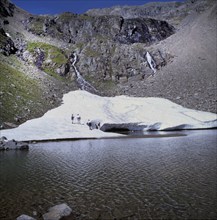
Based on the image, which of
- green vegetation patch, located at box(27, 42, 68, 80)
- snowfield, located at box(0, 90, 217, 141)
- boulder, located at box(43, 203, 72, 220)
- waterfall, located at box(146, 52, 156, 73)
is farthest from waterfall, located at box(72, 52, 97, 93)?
boulder, located at box(43, 203, 72, 220)

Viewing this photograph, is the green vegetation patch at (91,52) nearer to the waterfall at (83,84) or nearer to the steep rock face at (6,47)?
the waterfall at (83,84)

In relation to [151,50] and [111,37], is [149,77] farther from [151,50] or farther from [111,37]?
[111,37]

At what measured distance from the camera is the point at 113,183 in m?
19.2

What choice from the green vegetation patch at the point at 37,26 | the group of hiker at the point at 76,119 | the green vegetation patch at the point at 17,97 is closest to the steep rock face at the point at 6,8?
the green vegetation patch at the point at 37,26

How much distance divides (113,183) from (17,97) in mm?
43377

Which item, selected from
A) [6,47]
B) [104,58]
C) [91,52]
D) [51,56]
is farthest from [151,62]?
[6,47]

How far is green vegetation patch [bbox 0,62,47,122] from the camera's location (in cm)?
5094

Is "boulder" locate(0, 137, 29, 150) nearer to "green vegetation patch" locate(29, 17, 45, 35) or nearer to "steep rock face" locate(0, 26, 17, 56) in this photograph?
"steep rock face" locate(0, 26, 17, 56)

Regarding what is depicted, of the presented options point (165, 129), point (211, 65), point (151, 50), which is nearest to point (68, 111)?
point (165, 129)

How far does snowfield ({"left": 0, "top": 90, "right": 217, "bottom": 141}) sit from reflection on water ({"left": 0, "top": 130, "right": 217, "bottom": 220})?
1452 centimetres

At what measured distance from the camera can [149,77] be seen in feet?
386

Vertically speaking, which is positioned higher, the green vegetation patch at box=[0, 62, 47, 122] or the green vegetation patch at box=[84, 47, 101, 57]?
the green vegetation patch at box=[84, 47, 101, 57]

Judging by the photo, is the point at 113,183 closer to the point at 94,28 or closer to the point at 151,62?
the point at 151,62

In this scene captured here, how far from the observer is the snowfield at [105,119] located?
149 feet
